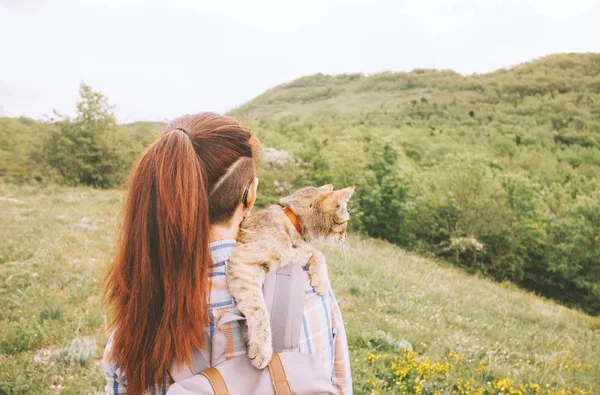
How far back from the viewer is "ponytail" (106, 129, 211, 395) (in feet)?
4.39

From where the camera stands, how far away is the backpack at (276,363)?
4.14ft

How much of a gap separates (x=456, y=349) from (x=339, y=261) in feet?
14.8

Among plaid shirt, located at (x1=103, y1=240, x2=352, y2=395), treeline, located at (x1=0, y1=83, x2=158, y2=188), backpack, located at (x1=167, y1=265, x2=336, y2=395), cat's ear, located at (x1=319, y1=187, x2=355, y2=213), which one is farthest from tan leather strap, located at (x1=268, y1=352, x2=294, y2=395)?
treeline, located at (x1=0, y1=83, x2=158, y2=188)

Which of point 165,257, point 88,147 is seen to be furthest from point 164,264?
point 88,147

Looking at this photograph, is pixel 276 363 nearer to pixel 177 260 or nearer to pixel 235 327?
pixel 235 327

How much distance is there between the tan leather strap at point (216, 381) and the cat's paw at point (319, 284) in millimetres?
506

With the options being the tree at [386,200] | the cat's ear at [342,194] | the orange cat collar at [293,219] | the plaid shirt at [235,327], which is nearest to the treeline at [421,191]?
the tree at [386,200]

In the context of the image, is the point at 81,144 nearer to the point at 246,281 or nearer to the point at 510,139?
the point at 246,281

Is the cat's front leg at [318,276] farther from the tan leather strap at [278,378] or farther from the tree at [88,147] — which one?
the tree at [88,147]

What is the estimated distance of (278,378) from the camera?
1291 millimetres

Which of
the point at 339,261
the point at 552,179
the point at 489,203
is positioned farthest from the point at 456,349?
the point at 552,179

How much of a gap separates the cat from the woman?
8 centimetres

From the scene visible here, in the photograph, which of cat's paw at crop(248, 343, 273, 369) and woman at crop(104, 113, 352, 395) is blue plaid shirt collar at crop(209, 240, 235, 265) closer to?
woman at crop(104, 113, 352, 395)

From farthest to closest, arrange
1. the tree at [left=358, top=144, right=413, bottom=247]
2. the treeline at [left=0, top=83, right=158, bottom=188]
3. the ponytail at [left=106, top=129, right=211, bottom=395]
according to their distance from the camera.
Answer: the treeline at [left=0, top=83, right=158, bottom=188] < the tree at [left=358, top=144, right=413, bottom=247] < the ponytail at [left=106, top=129, right=211, bottom=395]
